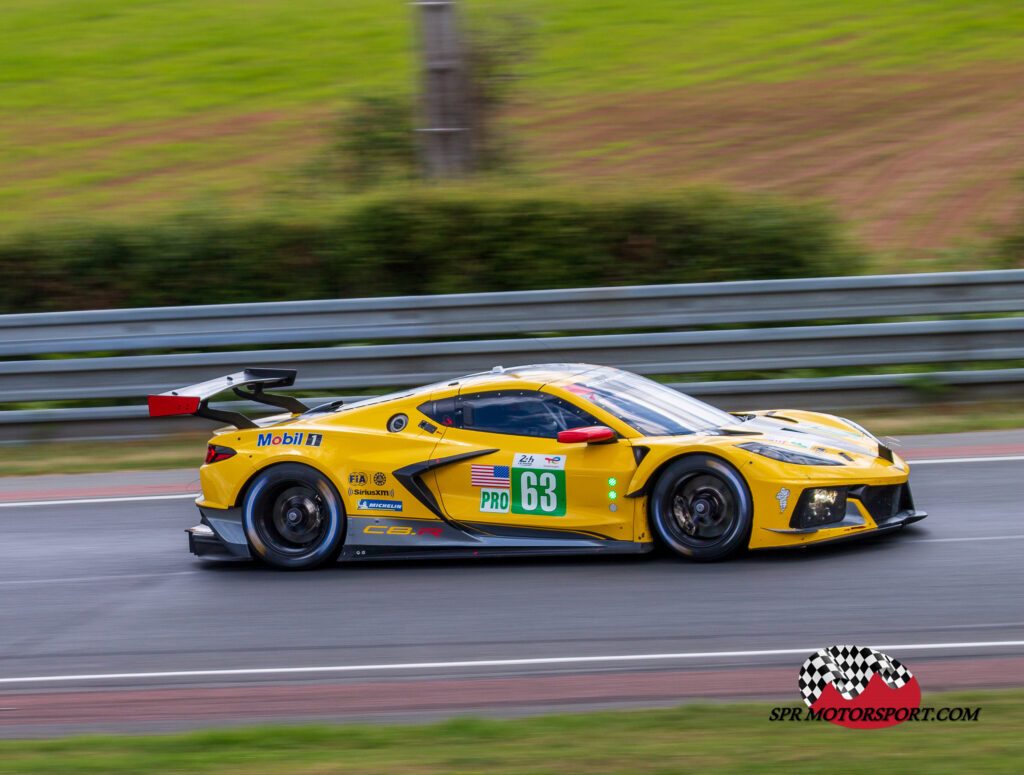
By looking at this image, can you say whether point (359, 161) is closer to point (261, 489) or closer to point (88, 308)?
point (88, 308)

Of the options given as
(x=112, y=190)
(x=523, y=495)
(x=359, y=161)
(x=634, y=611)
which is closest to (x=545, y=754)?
(x=634, y=611)

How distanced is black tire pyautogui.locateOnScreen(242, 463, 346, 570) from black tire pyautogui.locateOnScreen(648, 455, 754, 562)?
6.74 feet

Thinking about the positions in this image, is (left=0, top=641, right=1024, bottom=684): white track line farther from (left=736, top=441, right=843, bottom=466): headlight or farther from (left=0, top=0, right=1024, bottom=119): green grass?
(left=0, top=0, right=1024, bottom=119): green grass

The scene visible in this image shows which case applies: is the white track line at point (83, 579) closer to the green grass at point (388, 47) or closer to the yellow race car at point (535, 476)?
the yellow race car at point (535, 476)

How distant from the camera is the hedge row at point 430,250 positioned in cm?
1289

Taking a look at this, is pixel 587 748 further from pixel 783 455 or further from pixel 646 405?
pixel 646 405

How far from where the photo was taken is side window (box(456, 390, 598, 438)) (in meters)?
7.61

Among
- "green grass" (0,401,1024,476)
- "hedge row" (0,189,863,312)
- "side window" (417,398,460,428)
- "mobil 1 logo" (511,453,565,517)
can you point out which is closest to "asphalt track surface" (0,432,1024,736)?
"mobil 1 logo" (511,453,565,517)

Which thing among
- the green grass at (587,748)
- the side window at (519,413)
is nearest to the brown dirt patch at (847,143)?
the side window at (519,413)

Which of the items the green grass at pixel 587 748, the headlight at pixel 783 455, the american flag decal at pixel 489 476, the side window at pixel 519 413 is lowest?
the green grass at pixel 587 748

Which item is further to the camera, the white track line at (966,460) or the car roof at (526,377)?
the white track line at (966,460)

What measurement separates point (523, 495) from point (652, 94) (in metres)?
18.5

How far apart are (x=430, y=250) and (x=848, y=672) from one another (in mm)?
8644

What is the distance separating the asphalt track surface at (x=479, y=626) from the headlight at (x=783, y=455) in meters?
0.57
